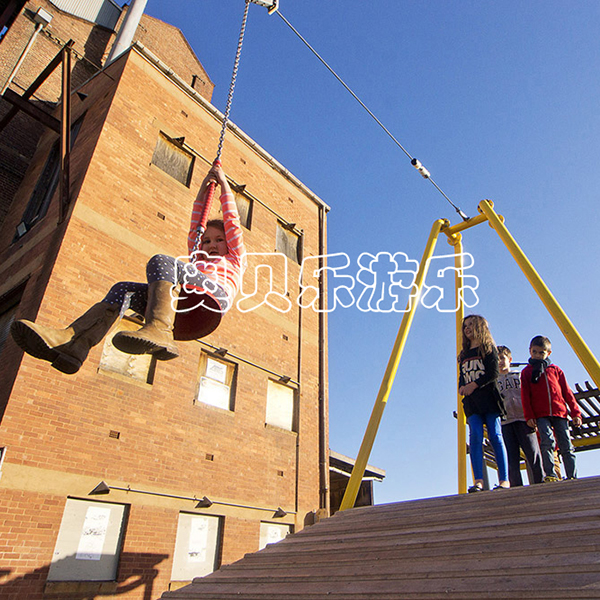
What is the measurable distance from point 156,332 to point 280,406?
7229mm

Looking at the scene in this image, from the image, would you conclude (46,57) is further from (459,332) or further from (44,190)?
(459,332)

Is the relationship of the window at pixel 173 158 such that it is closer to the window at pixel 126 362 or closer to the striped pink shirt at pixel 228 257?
the window at pixel 126 362

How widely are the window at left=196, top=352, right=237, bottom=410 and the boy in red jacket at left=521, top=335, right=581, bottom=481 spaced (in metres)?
5.69

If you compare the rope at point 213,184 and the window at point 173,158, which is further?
the window at point 173,158

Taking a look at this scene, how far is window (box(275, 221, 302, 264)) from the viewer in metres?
12.2

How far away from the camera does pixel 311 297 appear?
40.9 ft

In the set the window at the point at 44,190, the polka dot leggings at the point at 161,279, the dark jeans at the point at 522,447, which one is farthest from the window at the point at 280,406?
the polka dot leggings at the point at 161,279

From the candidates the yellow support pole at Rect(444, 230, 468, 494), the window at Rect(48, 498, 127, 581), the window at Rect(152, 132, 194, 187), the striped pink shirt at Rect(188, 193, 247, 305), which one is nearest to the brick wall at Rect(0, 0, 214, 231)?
the window at Rect(152, 132, 194, 187)

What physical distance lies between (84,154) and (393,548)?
8.53 meters

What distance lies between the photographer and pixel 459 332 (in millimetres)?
6066

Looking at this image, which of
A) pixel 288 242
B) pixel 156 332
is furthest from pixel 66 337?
pixel 288 242

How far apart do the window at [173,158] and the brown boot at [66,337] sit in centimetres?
688

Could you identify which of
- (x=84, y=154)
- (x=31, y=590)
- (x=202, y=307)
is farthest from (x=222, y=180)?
(x=84, y=154)

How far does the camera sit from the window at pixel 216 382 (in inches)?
334
